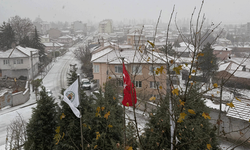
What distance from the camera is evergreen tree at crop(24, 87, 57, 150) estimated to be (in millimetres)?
8383

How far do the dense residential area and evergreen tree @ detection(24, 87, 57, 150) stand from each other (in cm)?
4

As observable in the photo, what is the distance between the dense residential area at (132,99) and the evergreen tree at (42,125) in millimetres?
39

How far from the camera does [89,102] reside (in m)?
8.95

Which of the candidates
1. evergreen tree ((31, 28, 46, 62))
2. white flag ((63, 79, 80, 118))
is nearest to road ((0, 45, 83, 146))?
evergreen tree ((31, 28, 46, 62))

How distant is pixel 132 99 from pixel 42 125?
6.22 meters

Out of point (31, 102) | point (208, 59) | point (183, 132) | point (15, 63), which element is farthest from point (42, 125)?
point (15, 63)

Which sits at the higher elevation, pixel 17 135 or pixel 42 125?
pixel 17 135

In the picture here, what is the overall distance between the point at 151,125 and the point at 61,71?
29.9 m

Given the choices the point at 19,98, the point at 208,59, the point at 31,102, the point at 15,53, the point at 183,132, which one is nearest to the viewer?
the point at 183,132

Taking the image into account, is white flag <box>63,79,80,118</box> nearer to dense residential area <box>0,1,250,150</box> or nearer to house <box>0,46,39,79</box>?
dense residential area <box>0,1,250,150</box>

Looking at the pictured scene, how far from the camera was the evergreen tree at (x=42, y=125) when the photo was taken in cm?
838

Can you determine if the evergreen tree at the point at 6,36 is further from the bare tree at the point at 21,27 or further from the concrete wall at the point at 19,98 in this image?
the concrete wall at the point at 19,98

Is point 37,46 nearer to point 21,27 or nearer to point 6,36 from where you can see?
point 6,36

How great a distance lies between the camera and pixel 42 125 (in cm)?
859
